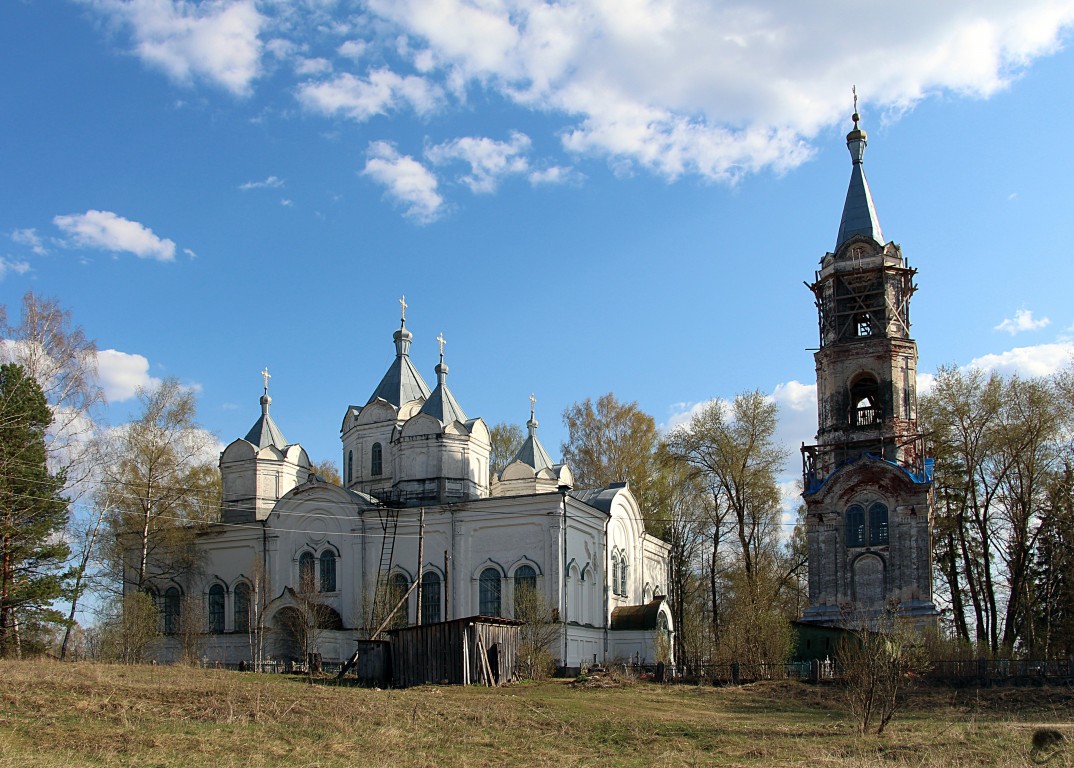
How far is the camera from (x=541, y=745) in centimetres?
1709

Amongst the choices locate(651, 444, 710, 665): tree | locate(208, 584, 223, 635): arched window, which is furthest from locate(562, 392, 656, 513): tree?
locate(208, 584, 223, 635): arched window

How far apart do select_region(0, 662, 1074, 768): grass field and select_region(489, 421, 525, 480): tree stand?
29.6 metres

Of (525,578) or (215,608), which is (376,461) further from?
(525,578)

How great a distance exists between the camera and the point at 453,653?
27.1 metres

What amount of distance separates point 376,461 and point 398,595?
25.1 feet

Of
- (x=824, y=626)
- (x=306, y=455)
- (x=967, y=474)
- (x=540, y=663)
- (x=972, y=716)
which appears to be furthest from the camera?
(x=306, y=455)

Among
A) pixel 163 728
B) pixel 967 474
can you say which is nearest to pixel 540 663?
pixel 163 728

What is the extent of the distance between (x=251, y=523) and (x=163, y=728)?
24.0m

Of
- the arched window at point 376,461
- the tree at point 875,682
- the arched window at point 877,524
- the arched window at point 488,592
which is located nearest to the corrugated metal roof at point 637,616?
the arched window at point 488,592

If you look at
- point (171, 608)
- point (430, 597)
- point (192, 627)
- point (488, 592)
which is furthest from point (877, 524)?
point (171, 608)

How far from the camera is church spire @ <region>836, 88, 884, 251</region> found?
40.6m

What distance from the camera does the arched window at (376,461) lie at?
4225 centimetres

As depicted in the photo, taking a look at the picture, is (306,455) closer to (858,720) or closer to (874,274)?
(874,274)

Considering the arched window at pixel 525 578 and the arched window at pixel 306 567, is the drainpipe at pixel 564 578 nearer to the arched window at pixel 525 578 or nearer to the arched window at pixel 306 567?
the arched window at pixel 525 578
